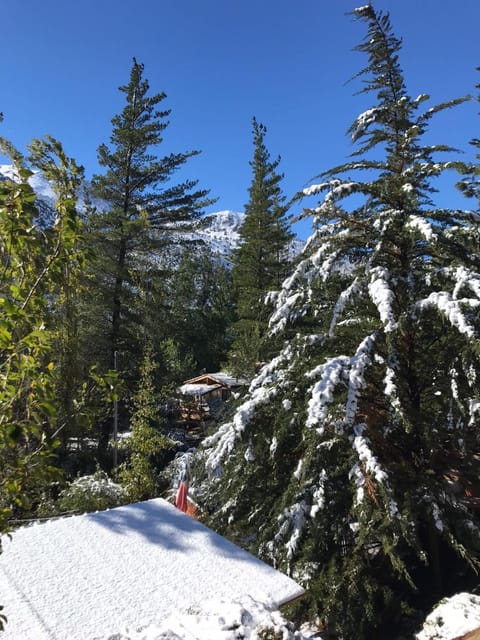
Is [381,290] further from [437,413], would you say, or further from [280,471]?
[280,471]

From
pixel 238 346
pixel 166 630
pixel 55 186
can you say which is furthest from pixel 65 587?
pixel 238 346

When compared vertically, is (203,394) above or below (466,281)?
below

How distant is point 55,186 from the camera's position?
705 cm

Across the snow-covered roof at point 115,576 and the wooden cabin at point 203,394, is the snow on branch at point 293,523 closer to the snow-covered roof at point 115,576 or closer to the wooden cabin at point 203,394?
the snow-covered roof at point 115,576

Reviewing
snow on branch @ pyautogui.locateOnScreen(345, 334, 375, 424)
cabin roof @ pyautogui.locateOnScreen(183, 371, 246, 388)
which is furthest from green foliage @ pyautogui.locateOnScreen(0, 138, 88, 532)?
cabin roof @ pyautogui.locateOnScreen(183, 371, 246, 388)

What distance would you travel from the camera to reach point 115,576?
9.19 ft

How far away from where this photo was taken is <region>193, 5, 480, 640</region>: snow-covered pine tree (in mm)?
3041

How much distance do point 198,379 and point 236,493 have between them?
21.2 metres

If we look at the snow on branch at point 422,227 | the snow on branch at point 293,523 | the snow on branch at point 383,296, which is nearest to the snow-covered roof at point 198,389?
the snow on branch at point 293,523

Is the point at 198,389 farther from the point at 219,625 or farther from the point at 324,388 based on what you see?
the point at 219,625

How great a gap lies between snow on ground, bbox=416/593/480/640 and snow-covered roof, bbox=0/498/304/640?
1.01m

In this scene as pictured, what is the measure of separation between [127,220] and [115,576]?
11044 mm

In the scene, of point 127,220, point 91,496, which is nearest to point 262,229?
point 127,220

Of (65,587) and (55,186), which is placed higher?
(55,186)
